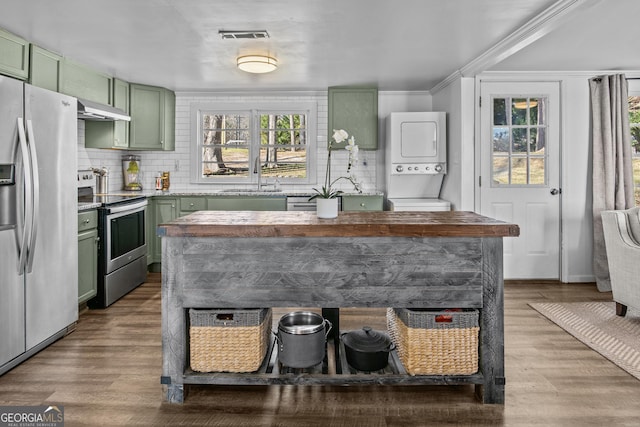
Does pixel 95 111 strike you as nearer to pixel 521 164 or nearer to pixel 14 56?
pixel 14 56

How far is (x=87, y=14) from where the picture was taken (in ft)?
10.4

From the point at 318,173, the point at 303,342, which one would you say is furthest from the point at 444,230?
the point at 318,173

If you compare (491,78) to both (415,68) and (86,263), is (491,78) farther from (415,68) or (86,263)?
(86,263)

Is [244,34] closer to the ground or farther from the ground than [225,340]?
farther from the ground

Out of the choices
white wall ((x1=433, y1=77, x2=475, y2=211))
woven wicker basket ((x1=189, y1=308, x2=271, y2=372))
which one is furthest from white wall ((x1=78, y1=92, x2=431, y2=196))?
woven wicker basket ((x1=189, y1=308, x2=271, y2=372))

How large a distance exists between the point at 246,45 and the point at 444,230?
2.56 m

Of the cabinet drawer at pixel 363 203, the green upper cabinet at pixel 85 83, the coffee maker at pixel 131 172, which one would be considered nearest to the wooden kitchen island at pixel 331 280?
the green upper cabinet at pixel 85 83

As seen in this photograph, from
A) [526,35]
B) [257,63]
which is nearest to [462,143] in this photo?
[526,35]

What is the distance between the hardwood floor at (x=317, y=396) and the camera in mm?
2217

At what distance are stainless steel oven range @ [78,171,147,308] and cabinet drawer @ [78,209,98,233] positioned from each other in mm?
59

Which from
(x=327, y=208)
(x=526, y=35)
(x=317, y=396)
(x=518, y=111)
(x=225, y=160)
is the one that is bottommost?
(x=317, y=396)

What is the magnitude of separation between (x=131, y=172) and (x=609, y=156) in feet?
18.9

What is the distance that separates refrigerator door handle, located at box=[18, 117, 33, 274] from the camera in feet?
9.12

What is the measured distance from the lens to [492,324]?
2379 mm
